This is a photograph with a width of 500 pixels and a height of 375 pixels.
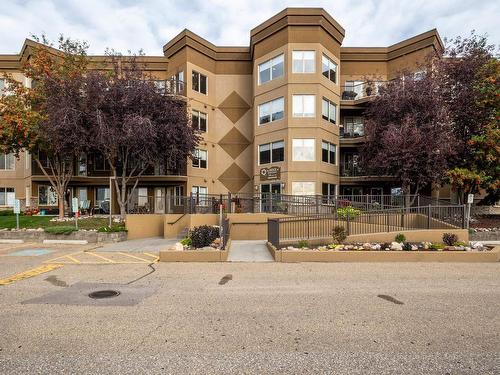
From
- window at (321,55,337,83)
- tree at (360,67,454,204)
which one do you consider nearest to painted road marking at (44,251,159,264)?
tree at (360,67,454,204)

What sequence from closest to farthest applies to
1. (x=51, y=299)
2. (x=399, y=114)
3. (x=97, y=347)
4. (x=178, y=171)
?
(x=97, y=347) → (x=51, y=299) → (x=399, y=114) → (x=178, y=171)

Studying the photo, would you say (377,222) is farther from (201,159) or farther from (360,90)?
(201,159)

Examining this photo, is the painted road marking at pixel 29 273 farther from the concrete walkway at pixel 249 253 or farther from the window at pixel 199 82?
the window at pixel 199 82

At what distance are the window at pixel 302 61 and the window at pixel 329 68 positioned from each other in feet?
3.18

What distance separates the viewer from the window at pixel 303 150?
857 inches

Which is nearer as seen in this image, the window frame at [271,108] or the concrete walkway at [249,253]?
the concrete walkway at [249,253]

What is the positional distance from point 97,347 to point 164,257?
21.9ft

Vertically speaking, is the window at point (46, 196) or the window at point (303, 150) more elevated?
the window at point (303, 150)

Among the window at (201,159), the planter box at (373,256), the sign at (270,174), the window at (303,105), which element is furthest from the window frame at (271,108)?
the planter box at (373,256)

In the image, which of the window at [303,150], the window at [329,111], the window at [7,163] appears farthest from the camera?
the window at [7,163]

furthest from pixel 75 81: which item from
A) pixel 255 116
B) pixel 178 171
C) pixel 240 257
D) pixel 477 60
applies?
pixel 477 60

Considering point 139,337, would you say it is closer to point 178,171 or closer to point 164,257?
point 164,257

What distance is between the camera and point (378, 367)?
379 centimetres

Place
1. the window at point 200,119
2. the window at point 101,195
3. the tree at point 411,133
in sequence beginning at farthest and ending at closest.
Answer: the window at point 101,195
the window at point 200,119
the tree at point 411,133
